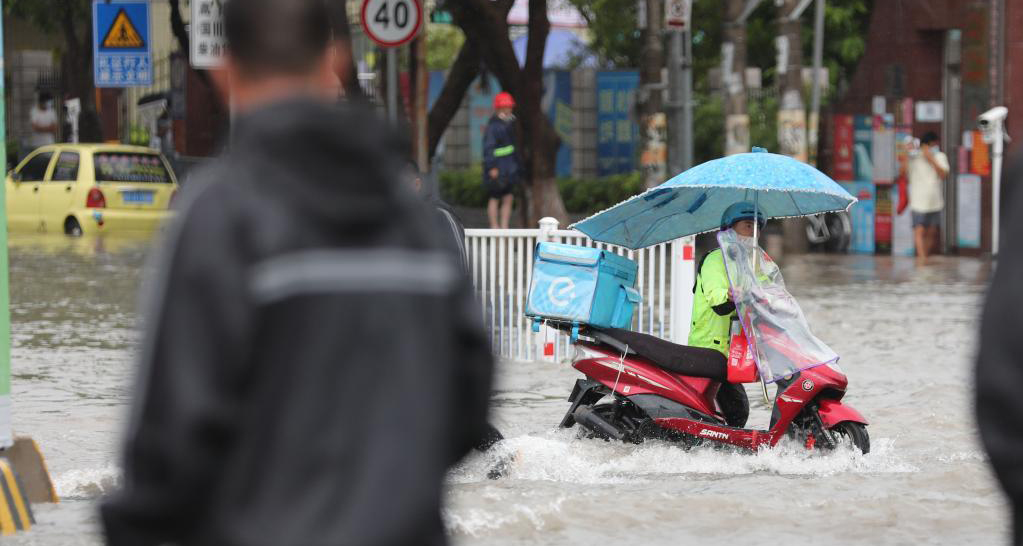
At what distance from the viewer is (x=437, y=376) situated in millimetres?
2539

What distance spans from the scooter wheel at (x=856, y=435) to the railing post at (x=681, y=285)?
2539 mm

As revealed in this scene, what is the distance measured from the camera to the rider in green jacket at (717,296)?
28.0 ft

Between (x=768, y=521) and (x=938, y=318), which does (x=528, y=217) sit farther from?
(x=768, y=521)

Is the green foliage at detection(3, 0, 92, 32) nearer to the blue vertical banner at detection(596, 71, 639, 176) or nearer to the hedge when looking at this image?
the hedge

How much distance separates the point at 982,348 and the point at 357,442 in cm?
109

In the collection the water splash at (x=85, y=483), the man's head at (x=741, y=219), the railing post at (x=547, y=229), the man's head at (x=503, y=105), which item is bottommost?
the water splash at (x=85, y=483)

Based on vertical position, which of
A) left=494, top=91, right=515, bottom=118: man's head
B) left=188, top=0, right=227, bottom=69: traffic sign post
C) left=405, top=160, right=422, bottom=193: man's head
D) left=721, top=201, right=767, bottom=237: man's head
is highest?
left=188, top=0, right=227, bottom=69: traffic sign post

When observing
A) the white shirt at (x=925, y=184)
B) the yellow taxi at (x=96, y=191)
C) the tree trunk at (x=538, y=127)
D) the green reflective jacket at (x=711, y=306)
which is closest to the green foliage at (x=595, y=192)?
the tree trunk at (x=538, y=127)

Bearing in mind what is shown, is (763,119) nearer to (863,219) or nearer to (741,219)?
(863,219)

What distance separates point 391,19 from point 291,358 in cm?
1343

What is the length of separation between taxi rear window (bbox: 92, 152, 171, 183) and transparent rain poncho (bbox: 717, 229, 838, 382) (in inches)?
706

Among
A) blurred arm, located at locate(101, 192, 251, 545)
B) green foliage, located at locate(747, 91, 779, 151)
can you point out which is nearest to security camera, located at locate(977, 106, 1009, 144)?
green foliage, located at locate(747, 91, 779, 151)

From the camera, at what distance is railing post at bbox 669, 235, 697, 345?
35.9 ft

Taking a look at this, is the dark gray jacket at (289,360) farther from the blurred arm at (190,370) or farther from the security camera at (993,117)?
the security camera at (993,117)
